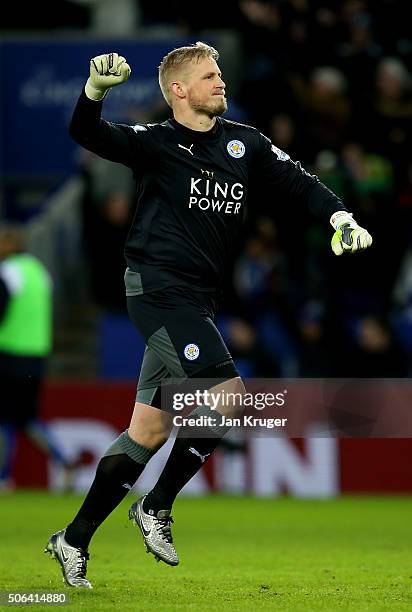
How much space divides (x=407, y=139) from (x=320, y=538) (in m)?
6.05

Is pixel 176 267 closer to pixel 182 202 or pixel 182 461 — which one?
pixel 182 202

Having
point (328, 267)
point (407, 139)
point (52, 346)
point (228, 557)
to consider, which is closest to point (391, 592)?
point (228, 557)

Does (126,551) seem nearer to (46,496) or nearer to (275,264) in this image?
(46,496)

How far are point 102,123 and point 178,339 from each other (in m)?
0.93

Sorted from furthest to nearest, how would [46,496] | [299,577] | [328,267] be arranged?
[328,267], [46,496], [299,577]

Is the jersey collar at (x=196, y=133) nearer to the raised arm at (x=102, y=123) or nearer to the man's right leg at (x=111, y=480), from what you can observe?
the raised arm at (x=102, y=123)

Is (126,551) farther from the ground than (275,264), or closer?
closer

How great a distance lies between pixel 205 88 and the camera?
5.74 meters

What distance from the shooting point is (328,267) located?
42.4 feet

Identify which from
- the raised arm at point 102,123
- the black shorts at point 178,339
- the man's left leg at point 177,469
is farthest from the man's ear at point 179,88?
the man's left leg at point 177,469

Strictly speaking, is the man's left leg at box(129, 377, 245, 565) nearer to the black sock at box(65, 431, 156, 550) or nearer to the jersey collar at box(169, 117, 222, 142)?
the black sock at box(65, 431, 156, 550)

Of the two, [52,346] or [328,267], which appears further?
[52,346]

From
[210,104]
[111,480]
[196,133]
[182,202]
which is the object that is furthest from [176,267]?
[111,480]

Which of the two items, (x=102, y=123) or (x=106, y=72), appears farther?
(x=102, y=123)
